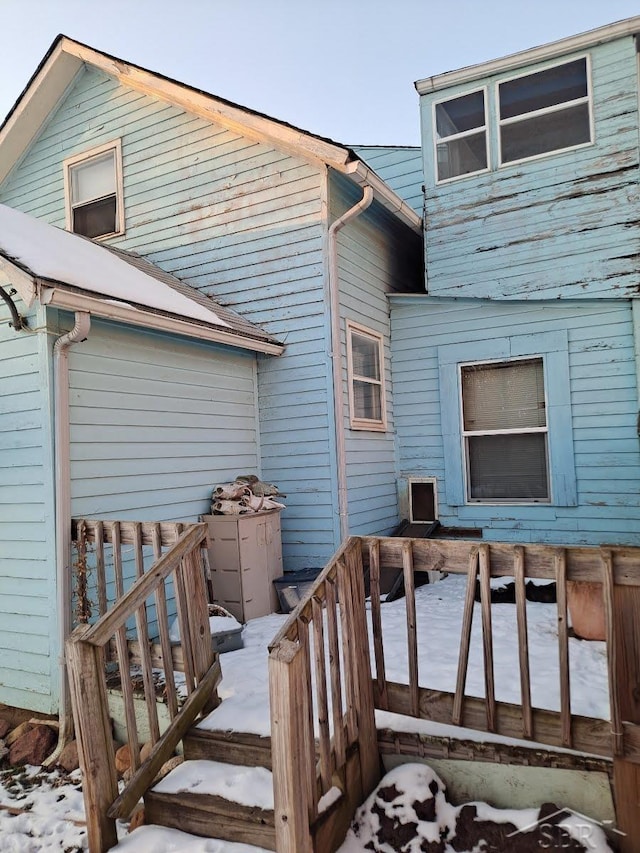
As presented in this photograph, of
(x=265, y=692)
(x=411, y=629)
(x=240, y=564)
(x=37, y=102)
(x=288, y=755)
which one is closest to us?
(x=288, y=755)

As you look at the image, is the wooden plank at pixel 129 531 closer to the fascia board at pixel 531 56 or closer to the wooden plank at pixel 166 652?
the wooden plank at pixel 166 652

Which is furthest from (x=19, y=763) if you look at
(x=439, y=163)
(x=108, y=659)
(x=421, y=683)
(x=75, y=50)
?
(x=75, y=50)

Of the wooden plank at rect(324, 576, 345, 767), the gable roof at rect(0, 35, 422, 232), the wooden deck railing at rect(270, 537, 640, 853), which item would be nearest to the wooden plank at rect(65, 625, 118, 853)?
the wooden deck railing at rect(270, 537, 640, 853)

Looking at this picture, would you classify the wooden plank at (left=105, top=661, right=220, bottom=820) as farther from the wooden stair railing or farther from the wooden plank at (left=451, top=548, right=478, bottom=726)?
the wooden plank at (left=451, top=548, right=478, bottom=726)

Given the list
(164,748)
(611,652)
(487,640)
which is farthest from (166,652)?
(611,652)

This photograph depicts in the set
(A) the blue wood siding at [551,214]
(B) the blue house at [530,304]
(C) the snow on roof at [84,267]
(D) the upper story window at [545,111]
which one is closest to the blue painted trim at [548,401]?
(B) the blue house at [530,304]

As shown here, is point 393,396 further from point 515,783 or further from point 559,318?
point 515,783

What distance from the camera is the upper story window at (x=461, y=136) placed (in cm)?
712

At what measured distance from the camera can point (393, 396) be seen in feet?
25.3

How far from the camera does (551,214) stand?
6.63 metres

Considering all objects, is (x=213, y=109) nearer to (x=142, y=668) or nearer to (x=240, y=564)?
(x=240, y=564)

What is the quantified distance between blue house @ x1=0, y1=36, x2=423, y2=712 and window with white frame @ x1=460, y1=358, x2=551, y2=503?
1.08 meters

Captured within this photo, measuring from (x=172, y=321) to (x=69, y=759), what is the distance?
342 centimetres

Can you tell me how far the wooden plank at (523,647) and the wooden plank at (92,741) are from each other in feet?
6.51
